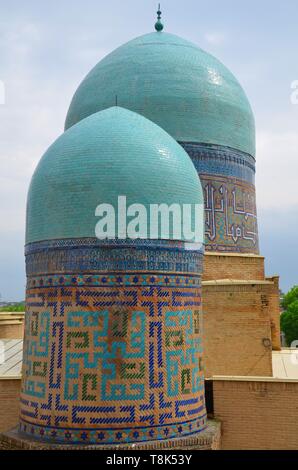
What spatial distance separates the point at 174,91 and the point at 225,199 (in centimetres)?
247

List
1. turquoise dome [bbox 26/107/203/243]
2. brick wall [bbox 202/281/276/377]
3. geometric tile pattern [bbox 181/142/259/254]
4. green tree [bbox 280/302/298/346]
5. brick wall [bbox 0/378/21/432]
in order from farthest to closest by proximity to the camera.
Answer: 1. green tree [bbox 280/302/298/346]
2. geometric tile pattern [bbox 181/142/259/254]
3. brick wall [bbox 202/281/276/377]
4. brick wall [bbox 0/378/21/432]
5. turquoise dome [bbox 26/107/203/243]

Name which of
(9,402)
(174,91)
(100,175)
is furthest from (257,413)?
(174,91)

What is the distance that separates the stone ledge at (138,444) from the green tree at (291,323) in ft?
47.0

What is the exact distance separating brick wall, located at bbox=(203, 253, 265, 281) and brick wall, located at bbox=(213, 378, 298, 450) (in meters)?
2.33

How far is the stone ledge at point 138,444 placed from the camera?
5.73m

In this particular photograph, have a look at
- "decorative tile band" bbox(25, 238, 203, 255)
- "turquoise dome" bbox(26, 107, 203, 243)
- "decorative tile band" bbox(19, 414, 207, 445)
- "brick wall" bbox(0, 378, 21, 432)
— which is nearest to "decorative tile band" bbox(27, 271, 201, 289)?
"decorative tile band" bbox(25, 238, 203, 255)

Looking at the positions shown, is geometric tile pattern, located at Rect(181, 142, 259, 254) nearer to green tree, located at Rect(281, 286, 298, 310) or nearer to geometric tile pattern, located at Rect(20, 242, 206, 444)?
geometric tile pattern, located at Rect(20, 242, 206, 444)

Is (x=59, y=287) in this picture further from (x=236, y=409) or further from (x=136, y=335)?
(x=236, y=409)

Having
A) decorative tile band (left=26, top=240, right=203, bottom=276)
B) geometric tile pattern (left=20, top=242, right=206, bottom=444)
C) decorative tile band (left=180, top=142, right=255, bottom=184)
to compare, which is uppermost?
decorative tile band (left=180, top=142, right=255, bottom=184)

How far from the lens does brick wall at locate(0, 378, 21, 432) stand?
7.55m

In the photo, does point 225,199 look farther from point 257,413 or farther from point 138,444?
point 138,444

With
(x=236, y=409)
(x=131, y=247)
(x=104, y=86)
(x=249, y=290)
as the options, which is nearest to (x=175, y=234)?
(x=131, y=247)

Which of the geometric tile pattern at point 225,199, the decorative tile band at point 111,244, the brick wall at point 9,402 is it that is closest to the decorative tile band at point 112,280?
the decorative tile band at point 111,244

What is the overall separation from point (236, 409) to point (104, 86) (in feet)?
23.0
